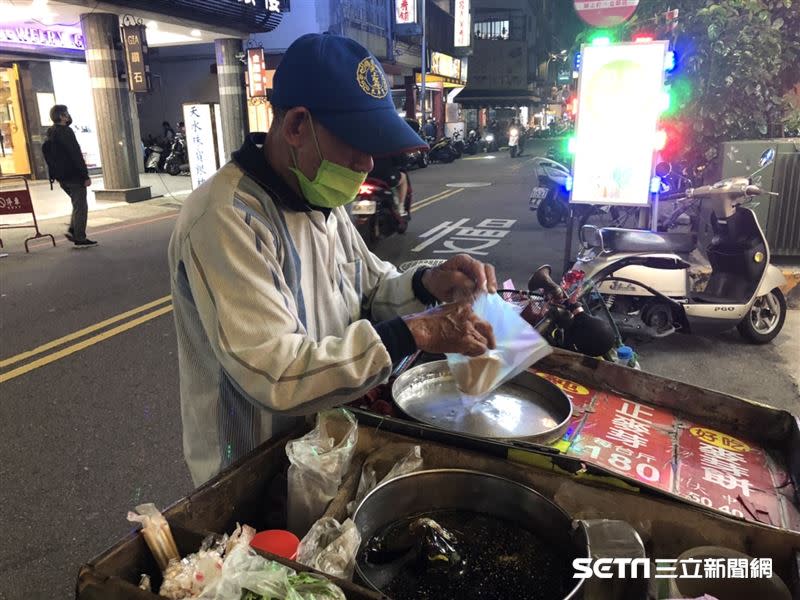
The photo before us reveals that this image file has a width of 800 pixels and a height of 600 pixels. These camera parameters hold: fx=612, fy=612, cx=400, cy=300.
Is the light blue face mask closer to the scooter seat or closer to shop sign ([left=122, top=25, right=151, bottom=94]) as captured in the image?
the scooter seat

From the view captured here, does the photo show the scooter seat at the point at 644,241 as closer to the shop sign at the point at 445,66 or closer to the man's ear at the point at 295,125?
the man's ear at the point at 295,125

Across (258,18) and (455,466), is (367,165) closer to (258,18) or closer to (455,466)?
(455,466)

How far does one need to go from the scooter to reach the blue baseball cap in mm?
7651

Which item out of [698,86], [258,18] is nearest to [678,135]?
[698,86]

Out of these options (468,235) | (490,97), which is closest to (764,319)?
(468,235)

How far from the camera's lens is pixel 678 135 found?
988cm

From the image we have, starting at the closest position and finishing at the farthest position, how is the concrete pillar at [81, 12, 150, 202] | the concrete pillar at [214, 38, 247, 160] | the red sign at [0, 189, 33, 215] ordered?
the red sign at [0, 189, 33, 215]
the concrete pillar at [81, 12, 150, 202]
the concrete pillar at [214, 38, 247, 160]

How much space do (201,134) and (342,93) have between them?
1457 cm

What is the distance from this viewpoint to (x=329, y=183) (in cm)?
180

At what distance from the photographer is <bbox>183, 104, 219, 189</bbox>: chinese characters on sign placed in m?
14.8

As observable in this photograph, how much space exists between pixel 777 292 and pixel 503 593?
18.2 feet

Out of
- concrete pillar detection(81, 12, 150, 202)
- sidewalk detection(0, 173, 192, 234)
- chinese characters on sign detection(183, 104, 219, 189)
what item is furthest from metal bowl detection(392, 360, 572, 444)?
concrete pillar detection(81, 12, 150, 202)

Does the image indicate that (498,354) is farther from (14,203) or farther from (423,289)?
(14,203)

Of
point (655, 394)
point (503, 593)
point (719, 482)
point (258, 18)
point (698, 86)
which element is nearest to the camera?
point (503, 593)
